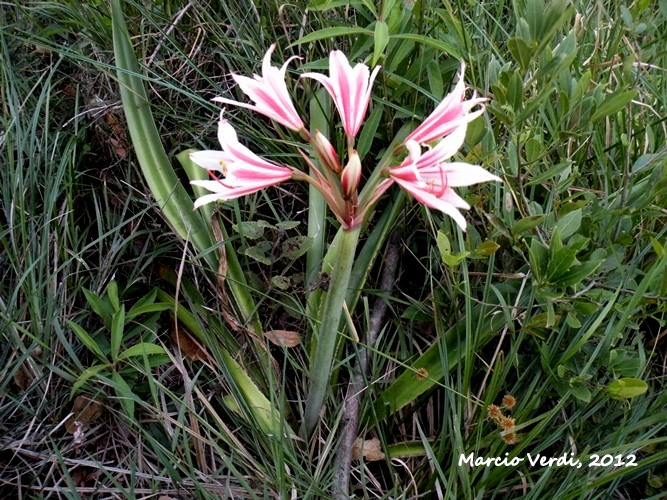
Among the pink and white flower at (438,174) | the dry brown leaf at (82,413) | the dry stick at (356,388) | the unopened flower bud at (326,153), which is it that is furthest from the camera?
the dry brown leaf at (82,413)

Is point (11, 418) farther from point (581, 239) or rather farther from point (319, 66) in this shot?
point (581, 239)

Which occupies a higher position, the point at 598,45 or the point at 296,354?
the point at 598,45

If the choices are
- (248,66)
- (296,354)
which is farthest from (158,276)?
(248,66)

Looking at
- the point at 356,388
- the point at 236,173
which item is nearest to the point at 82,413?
the point at 356,388

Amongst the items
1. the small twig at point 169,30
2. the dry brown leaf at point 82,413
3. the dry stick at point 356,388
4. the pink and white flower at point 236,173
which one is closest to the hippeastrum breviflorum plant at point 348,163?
the pink and white flower at point 236,173

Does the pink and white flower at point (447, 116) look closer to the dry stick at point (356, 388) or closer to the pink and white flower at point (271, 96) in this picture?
the pink and white flower at point (271, 96)

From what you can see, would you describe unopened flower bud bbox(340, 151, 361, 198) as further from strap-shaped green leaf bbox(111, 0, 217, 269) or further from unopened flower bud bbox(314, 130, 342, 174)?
strap-shaped green leaf bbox(111, 0, 217, 269)

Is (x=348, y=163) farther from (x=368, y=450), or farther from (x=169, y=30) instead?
(x=169, y=30)

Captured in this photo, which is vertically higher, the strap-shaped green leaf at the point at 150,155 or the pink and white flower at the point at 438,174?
the pink and white flower at the point at 438,174
